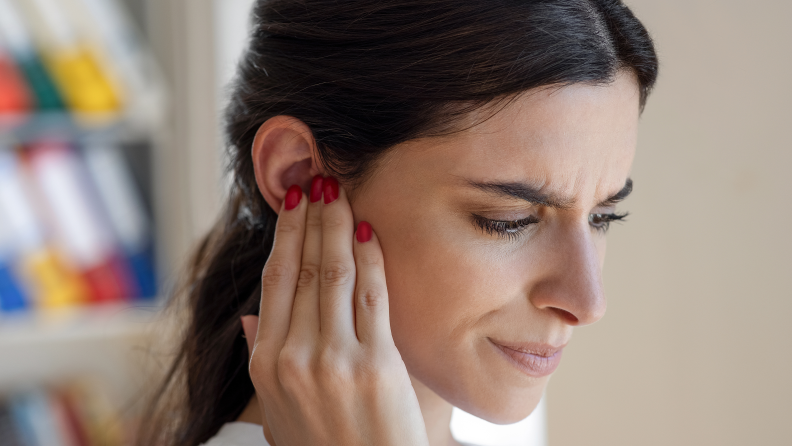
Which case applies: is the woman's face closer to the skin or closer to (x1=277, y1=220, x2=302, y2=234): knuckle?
the skin

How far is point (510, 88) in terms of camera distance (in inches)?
31.1

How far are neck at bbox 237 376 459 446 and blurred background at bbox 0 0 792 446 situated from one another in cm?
30

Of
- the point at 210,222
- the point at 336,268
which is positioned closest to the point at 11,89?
the point at 210,222

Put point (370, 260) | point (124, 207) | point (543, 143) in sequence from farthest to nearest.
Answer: point (124, 207)
point (370, 260)
point (543, 143)

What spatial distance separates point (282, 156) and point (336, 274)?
18 centimetres

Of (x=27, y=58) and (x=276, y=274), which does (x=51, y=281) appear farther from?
(x=276, y=274)

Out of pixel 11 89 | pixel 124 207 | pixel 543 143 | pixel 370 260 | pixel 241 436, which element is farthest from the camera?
pixel 124 207

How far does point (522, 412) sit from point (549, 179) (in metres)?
0.32

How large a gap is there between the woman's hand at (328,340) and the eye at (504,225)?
150 millimetres

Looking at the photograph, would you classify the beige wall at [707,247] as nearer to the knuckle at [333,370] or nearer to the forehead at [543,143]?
the forehead at [543,143]

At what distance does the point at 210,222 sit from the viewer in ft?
6.66

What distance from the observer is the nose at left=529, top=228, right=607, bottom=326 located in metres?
0.81

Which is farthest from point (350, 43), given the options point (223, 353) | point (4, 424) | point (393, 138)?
point (4, 424)

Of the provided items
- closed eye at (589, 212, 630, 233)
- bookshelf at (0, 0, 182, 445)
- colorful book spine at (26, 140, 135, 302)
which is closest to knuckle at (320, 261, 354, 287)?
closed eye at (589, 212, 630, 233)
